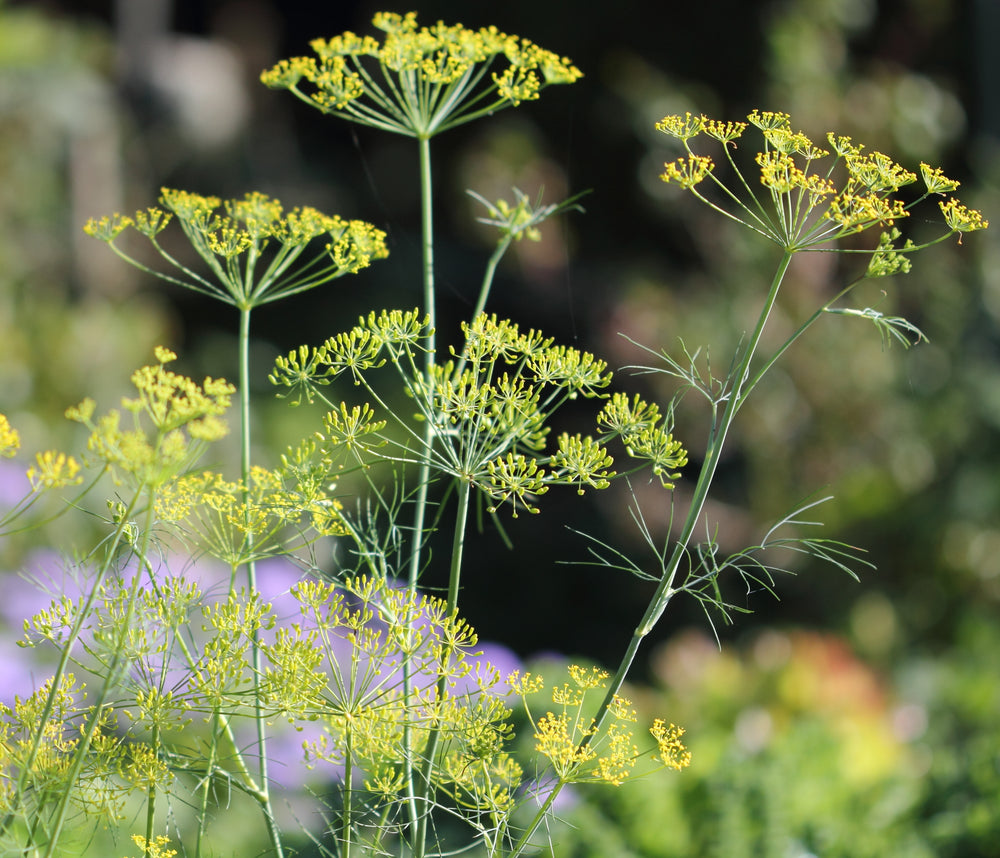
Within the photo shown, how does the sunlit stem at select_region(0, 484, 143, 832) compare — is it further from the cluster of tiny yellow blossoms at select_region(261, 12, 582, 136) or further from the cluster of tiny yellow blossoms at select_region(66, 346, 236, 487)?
the cluster of tiny yellow blossoms at select_region(261, 12, 582, 136)

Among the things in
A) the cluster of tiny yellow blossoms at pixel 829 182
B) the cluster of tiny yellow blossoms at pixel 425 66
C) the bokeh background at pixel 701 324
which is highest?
the cluster of tiny yellow blossoms at pixel 425 66

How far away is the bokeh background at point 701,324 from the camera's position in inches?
85.5

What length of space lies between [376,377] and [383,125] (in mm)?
4145

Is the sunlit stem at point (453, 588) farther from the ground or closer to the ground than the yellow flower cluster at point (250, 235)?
closer to the ground

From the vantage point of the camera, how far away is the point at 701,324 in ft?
11.2

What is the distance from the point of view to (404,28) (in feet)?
1.96

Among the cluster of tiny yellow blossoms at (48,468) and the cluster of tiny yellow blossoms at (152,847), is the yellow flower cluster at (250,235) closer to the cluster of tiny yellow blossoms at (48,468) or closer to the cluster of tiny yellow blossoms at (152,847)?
the cluster of tiny yellow blossoms at (48,468)

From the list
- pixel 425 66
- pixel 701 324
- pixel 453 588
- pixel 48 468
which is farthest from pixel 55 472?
pixel 701 324

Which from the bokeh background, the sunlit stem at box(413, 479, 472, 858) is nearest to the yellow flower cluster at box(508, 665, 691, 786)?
the sunlit stem at box(413, 479, 472, 858)

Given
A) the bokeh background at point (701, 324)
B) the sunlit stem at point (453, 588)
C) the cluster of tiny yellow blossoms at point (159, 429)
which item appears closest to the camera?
the cluster of tiny yellow blossoms at point (159, 429)

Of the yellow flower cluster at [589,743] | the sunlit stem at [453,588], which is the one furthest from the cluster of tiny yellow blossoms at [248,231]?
the yellow flower cluster at [589,743]

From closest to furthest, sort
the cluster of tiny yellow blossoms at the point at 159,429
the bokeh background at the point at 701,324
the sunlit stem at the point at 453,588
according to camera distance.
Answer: the cluster of tiny yellow blossoms at the point at 159,429 → the sunlit stem at the point at 453,588 → the bokeh background at the point at 701,324

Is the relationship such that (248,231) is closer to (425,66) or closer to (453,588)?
(425,66)

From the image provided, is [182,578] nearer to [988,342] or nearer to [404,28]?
[404,28]
